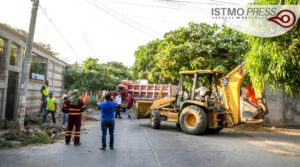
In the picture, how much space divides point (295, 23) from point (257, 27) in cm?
80

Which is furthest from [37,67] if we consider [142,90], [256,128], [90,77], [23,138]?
[256,128]

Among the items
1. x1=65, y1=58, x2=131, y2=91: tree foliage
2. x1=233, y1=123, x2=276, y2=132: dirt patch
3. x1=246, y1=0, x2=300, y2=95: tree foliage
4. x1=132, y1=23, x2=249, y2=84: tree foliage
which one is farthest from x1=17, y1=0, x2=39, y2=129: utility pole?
x1=65, y1=58, x2=131, y2=91: tree foliage

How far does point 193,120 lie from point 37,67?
334 inches

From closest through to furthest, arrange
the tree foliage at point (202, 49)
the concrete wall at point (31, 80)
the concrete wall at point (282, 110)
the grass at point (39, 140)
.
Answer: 1. the grass at point (39, 140)
2. the concrete wall at point (31, 80)
3. the tree foliage at point (202, 49)
4. the concrete wall at point (282, 110)

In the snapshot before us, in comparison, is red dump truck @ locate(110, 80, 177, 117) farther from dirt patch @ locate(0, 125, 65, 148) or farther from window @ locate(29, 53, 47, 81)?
dirt patch @ locate(0, 125, 65, 148)

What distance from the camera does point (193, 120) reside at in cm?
882

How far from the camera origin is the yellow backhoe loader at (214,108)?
8.03 meters

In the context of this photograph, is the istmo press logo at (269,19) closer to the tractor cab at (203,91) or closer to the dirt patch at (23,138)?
the tractor cab at (203,91)

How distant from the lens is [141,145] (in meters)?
6.42

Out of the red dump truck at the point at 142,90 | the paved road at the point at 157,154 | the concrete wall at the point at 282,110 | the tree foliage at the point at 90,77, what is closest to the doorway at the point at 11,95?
the paved road at the point at 157,154

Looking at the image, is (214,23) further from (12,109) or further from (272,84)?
(12,109)

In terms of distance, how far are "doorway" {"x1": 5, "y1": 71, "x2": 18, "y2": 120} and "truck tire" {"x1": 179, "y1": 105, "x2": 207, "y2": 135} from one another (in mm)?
6925

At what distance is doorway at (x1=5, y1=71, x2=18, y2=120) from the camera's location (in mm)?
8968

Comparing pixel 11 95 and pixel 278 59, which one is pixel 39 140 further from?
pixel 278 59
